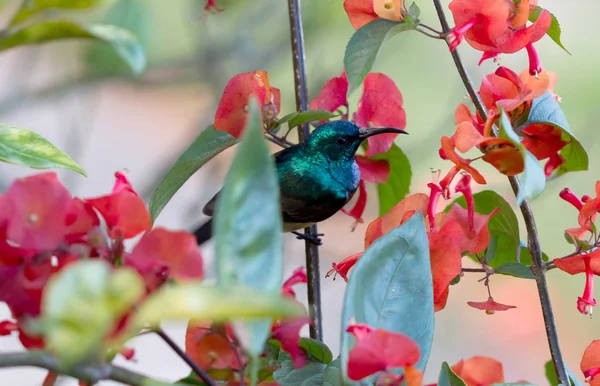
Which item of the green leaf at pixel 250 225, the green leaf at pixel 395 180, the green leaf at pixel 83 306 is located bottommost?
the green leaf at pixel 83 306

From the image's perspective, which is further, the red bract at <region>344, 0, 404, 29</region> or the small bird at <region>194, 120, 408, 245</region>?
the small bird at <region>194, 120, 408, 245</region>

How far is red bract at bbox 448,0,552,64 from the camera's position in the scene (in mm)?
486

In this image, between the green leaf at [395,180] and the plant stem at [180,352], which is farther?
the green leaf at [395,180]

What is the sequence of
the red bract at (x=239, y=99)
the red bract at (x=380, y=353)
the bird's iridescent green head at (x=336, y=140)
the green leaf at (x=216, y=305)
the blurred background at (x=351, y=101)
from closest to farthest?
1. the green leaf at (x=216, y=305)
2. the red bract at (x=380, y=353)
3. the red bract at (x=239, y=99)
4. the bird's iridescent green head at (x=336, y=140)
5. the blurred background at (x=351, y=101)

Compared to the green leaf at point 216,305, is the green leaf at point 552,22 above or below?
above

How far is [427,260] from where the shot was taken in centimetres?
37

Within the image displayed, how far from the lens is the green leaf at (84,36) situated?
595 millimetres

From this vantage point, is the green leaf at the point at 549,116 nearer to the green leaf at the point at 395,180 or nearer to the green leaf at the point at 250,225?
the green leaf at the point at 395,180

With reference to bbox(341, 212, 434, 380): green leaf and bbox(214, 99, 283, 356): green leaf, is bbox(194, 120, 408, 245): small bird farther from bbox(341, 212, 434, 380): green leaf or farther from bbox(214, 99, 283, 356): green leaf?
bbox(214, 99, 283, 356): green leaf

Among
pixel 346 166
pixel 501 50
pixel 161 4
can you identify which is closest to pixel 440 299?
pixel 501 50

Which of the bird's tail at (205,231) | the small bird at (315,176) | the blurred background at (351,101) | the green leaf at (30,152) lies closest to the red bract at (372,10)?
the green leaf at (30,152)

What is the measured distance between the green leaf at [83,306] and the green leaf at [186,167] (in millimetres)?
300

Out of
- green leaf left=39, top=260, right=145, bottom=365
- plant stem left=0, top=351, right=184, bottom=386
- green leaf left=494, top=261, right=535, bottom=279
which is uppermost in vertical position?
green leaf left=494, top=261, right=535, bottom=279

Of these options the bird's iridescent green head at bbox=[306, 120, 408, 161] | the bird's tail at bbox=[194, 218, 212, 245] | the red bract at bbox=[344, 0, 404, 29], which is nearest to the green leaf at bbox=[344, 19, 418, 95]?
the red bract at bbox=[344, 0, 404, 29]
